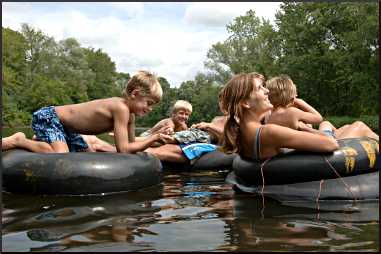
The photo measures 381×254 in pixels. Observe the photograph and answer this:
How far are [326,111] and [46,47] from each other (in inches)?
1324

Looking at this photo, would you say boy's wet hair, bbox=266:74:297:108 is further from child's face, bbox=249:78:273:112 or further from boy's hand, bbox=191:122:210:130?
boy's hand, bbox=191:122:210:130

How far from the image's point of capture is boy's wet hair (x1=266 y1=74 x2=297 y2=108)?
5.54 m

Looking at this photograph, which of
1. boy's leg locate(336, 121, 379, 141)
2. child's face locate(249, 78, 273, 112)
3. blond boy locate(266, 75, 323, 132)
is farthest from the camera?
boy's leg locate(336, 121, 379, 141)

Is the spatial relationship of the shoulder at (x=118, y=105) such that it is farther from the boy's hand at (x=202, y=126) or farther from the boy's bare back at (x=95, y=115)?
the boy's hand at (x=202, y=126)

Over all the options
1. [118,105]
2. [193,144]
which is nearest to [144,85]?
[118,105]

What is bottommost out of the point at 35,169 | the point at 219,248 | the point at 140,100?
the point at 219,248

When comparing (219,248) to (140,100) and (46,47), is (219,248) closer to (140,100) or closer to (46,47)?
(140,100)

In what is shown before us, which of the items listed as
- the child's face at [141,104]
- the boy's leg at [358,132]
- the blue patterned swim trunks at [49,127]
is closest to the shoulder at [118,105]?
the child's face at [141,104]

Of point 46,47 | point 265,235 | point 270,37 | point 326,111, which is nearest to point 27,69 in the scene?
point 46,47

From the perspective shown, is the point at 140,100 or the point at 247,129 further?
the point at 140,100

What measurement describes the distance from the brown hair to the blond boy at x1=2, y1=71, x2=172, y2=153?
127 cm

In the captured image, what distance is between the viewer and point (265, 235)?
A: 3.27 meters

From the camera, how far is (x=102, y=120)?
Answer: 5.86m

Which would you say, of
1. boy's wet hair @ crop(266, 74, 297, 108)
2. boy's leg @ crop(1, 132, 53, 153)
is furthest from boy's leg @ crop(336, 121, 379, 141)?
boy's leg @ crop(1, 132, 53, 153)
